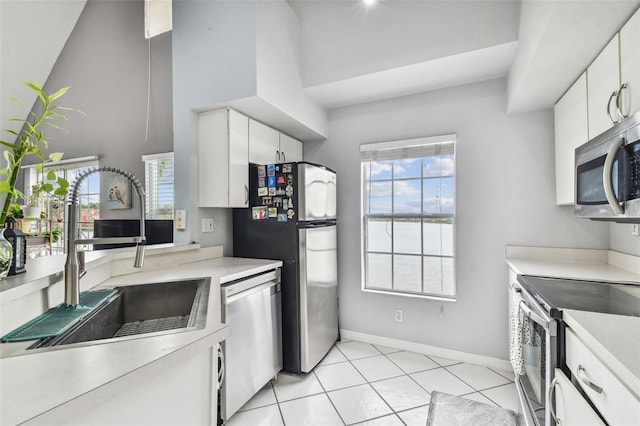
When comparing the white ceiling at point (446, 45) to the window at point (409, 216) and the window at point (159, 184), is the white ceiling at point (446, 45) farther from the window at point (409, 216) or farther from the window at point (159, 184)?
the window at point (159, 184)

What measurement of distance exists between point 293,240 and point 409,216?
1208mm

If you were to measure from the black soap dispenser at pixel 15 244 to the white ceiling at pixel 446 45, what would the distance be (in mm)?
2211

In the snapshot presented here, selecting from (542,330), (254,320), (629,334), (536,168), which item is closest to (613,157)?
(629,334)

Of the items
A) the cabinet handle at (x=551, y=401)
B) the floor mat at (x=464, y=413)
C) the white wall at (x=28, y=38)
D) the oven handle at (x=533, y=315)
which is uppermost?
the white wall at (x=28, y=38)

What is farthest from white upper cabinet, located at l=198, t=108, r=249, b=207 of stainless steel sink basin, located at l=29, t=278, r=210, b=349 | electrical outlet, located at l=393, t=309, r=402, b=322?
electrical outlet, located at l=393, t=309, r=402, b=322

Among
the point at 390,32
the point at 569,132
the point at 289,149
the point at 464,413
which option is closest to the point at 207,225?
the point at 289,149

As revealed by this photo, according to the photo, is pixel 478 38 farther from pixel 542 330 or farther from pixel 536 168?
pixel 542 330

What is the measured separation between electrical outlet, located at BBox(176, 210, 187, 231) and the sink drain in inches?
36.6

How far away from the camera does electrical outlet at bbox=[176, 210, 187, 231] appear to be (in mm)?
2209

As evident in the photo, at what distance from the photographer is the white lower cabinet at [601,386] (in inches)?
27.3

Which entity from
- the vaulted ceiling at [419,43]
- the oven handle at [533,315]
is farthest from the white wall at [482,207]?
the oven handle at [533,315]

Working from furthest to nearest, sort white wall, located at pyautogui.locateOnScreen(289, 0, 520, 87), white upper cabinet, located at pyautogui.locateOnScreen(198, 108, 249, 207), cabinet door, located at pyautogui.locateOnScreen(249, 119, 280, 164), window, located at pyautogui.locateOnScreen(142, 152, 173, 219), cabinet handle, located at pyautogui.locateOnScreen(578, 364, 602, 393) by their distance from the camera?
1. window, located at pyautogui.locateOnScreen(142, 152, 173, 219)
2. cabinet door, located at pyautogui.locateOnScreen(249, 119, 280, 164)
3. white upper cabinet, located at pyautogui.locateOnScreen(198, 108, 249, 207)
4. white wall, located at pyautogui.locateOnScreen(289, 0, 520, 87)
5. cabinet handle, located at pyautogui.locateOnScreen(578, 364, 602, 393)

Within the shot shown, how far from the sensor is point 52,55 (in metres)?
3.15

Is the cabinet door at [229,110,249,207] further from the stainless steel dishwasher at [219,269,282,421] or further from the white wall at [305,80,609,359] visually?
the white wall at [305,80,609,359]
